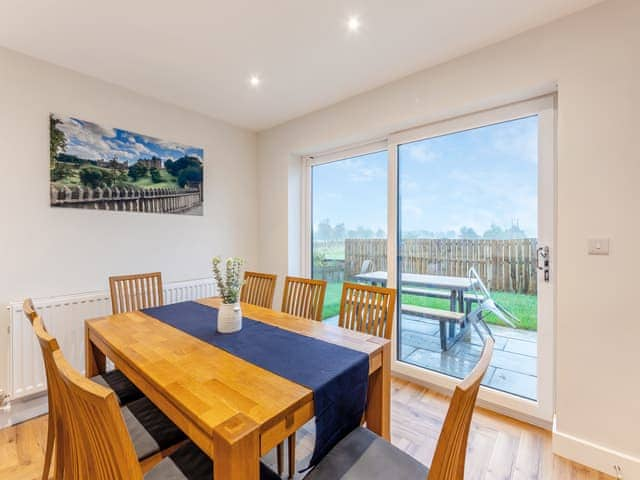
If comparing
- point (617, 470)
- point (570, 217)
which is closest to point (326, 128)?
point (570, 217)

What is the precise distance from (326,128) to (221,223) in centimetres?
151

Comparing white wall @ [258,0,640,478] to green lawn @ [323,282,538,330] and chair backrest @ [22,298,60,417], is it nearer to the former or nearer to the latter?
green lawn @ [323,282,538,330]

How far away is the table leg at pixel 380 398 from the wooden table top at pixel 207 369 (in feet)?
0.27

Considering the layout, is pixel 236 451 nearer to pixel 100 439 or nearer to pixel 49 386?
pixel 100 439

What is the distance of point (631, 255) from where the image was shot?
5.14ft

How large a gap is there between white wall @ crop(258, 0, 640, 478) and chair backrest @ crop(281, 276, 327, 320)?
144 cm

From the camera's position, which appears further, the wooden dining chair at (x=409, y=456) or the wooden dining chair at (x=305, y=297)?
the wooden dining chair at (x=305, y=297)

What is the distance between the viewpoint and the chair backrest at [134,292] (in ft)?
7.00

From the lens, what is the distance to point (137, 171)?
104 inches

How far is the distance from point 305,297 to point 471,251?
51.5 inches

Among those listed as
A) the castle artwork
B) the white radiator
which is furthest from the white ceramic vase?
the castle artwork

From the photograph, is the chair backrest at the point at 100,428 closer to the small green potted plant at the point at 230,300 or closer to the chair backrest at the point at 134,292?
the small green potted plant at the point at 230,300

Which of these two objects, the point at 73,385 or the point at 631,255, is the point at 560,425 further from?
the point at 73,385

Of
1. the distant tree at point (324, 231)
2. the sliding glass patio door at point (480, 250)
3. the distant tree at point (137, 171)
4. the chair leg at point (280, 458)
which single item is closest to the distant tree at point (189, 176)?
the distant tree at point (137, 171)
